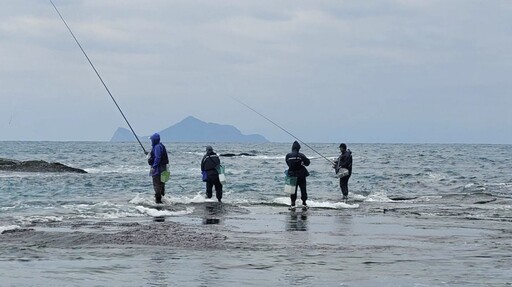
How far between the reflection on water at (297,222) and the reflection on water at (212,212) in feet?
4.87

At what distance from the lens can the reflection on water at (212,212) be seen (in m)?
16.7

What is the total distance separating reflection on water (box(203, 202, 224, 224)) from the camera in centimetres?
1672

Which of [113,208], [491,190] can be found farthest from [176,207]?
[491,190]

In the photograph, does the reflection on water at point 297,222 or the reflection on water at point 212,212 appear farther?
the reflection on water at point 212,212

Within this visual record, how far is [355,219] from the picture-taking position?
1731 cm

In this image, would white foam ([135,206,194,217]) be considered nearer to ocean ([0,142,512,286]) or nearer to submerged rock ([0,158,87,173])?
ocean ([0,142,512,286])

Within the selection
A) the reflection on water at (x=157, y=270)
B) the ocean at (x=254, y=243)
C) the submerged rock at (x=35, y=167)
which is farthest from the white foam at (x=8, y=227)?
the submerged rock at (x=35, y=167)

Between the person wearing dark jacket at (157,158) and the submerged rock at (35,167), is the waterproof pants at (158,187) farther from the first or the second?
the submerged rock at (35,167)

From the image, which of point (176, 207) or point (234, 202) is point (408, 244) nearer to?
point (176, 207)

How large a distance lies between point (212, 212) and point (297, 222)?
3.11 meters

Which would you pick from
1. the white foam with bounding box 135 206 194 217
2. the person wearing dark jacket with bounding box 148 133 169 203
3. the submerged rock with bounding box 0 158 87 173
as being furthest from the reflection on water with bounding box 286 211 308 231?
the submerged rock with bounding box 0 158 87 173

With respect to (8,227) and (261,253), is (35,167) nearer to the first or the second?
(8,227)

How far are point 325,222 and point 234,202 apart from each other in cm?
660

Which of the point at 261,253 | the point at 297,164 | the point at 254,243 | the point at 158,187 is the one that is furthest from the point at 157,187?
the point at 261,253
